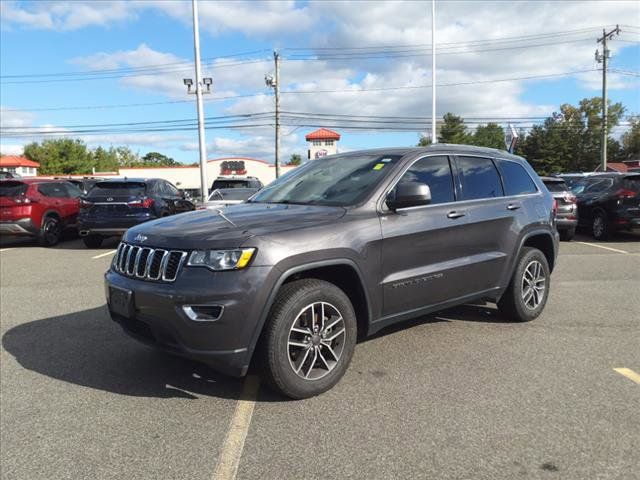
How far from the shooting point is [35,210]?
39.8 feet

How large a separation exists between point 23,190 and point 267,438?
1144 cm

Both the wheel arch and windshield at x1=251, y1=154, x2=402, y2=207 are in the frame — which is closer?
the wheel arch

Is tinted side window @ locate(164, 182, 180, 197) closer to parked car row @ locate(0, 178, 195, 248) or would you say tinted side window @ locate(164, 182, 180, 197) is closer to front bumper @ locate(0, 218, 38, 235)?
parked car row @ locate(0, 178, 195, 248)

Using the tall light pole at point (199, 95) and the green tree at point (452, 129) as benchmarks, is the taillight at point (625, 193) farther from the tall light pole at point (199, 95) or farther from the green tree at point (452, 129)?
the green tree at point (452, 129)

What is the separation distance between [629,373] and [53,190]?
13138 millimetres

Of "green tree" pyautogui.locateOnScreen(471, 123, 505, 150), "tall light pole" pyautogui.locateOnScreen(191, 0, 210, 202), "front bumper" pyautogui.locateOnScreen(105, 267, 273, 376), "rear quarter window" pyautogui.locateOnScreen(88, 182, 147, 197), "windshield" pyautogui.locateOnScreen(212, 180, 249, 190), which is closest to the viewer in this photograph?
"front bumper" pyautogui.locateOnScreen(105, 267, 273, 376)

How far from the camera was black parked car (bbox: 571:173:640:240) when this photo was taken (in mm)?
12062

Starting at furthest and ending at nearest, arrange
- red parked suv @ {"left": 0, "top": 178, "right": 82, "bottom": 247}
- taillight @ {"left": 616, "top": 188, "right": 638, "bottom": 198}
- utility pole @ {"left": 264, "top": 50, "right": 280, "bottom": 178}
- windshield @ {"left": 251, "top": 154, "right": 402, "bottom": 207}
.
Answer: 1. utility pole @ {"left": 264, "top": 50, "right": 280, "bottom": 178}
2. taillight @ {"left": 616, "top": 188, "right": 638, "bottom": 198}
3. red parked suv @ {"left": 0, "top": 178, "right": 82, "bottom": 247}
4. windshield @ {"left": 251, "top": 154, "right": 402, "bottom": 207}

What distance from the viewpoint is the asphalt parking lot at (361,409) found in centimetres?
279

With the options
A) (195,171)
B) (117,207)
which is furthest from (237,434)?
(195,171)

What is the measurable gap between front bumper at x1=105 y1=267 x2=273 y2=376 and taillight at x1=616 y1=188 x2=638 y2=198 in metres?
11.7

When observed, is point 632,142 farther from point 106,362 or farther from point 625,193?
point 106,362

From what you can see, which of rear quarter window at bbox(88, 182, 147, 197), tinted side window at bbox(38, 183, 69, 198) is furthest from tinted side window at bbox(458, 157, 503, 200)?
tinted side window at bbox(38, 183, 69, 198)

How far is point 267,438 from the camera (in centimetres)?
308
